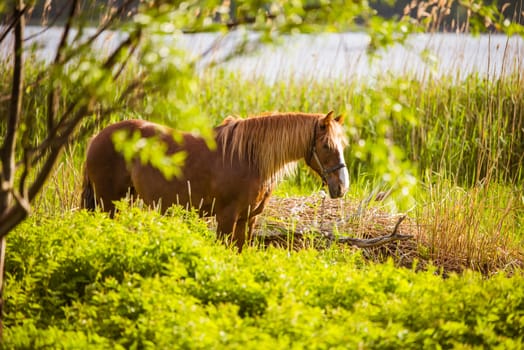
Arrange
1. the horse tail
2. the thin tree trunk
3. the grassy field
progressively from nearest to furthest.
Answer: the grassy field < the thin tree trunk < the horse tail

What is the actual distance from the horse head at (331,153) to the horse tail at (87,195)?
1.63 meters

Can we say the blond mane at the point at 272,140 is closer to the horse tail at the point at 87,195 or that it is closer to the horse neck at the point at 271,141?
the horse neck at the point at 271,141

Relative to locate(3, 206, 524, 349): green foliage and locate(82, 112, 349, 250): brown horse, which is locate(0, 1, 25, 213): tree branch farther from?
locate(82, 112, 349, 250): brown horse

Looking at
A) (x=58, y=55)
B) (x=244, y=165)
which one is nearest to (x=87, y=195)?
(x=244, y=165)

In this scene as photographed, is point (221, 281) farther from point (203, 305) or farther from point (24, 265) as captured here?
point (24, 265)

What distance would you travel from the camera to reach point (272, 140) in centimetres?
454

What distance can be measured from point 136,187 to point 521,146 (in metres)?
4.06

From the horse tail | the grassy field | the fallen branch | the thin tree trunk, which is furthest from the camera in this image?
the horse tail

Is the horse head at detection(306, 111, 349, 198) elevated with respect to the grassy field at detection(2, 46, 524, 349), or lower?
elevated

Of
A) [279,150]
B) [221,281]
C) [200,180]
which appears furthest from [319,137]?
[221,281]

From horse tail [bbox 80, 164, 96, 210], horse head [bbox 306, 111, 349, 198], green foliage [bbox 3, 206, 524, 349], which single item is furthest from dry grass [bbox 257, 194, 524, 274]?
green foliage [bbox 3, 206, 524, 349]

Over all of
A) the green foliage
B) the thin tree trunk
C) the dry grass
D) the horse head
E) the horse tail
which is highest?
the thin tree trunk

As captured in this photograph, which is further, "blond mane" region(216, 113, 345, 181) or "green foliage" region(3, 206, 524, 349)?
"blond mane" region(216, 113, 345, 181)

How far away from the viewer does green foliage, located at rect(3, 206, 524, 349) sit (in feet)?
8.63
